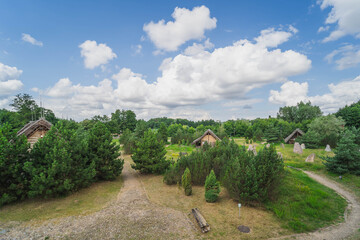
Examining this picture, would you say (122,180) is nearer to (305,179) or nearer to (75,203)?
(75,203)

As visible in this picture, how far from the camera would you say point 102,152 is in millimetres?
15445

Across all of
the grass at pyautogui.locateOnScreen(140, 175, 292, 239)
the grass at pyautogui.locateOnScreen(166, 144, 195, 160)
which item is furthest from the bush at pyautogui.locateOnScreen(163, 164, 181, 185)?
the grass at pyautogui.locateOnScreen(166, 144, 195, 160)

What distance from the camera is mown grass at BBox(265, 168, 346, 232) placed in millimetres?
9129

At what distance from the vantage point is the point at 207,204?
11.6 m

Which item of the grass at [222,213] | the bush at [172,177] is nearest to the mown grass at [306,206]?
the grass at [222,213]

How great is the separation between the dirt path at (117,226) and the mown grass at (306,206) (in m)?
5.77

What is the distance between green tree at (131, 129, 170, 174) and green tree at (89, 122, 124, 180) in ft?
7.83

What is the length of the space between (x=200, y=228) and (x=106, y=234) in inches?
188

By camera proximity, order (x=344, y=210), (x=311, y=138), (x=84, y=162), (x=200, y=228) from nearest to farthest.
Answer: (x=200, y=228) < (x=344, y=210) < (x=84, y=162) < (x=311, y=138)

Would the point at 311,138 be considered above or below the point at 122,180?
above

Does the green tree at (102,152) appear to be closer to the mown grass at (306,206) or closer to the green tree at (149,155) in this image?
the green tree at (149,155)

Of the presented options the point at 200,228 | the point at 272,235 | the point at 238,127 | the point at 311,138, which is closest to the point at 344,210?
the point at 272,235

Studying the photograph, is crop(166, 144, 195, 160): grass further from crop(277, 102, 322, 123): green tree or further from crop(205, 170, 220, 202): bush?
crop(277, 102, 322, 123): green tree

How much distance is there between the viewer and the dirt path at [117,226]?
8.02 meters
